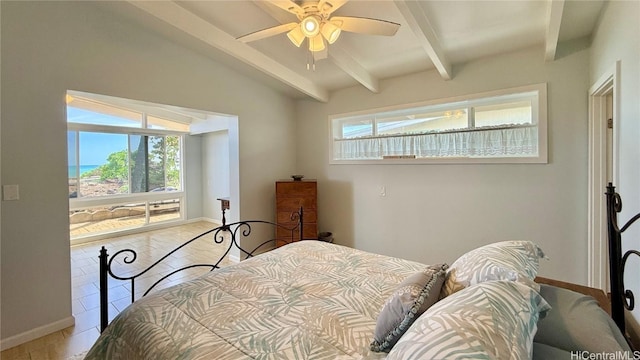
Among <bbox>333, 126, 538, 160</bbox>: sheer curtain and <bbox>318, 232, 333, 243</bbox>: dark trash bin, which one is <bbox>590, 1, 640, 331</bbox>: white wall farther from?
<bbox>318, 232, 333, 243</bbox>: dark trash bin

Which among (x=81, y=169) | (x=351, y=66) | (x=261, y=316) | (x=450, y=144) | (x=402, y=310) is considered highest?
(x=351, y=66)

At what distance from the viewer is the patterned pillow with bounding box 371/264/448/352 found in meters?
1.06

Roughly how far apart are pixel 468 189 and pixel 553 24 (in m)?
1.70

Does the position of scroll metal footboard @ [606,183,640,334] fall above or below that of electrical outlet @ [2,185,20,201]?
below

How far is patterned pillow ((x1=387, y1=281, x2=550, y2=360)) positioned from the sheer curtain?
103 inches

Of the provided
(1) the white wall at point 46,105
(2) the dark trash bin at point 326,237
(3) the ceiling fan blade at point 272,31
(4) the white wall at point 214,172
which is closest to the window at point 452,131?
(2) the dark trash bin at point 326,237

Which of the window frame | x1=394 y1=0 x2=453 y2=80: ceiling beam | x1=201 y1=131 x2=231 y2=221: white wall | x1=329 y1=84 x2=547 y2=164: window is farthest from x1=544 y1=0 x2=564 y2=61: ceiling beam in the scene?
the window frame

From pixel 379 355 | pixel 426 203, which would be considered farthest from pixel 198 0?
pixel 426 203

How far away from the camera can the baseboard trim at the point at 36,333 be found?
7.29ft

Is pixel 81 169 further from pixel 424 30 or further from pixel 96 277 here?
pixel 424 30

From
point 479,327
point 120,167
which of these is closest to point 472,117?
point 479,327

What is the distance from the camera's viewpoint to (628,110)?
173cm

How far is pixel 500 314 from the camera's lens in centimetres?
77

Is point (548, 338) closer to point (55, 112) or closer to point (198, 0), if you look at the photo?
point (198, 0)
